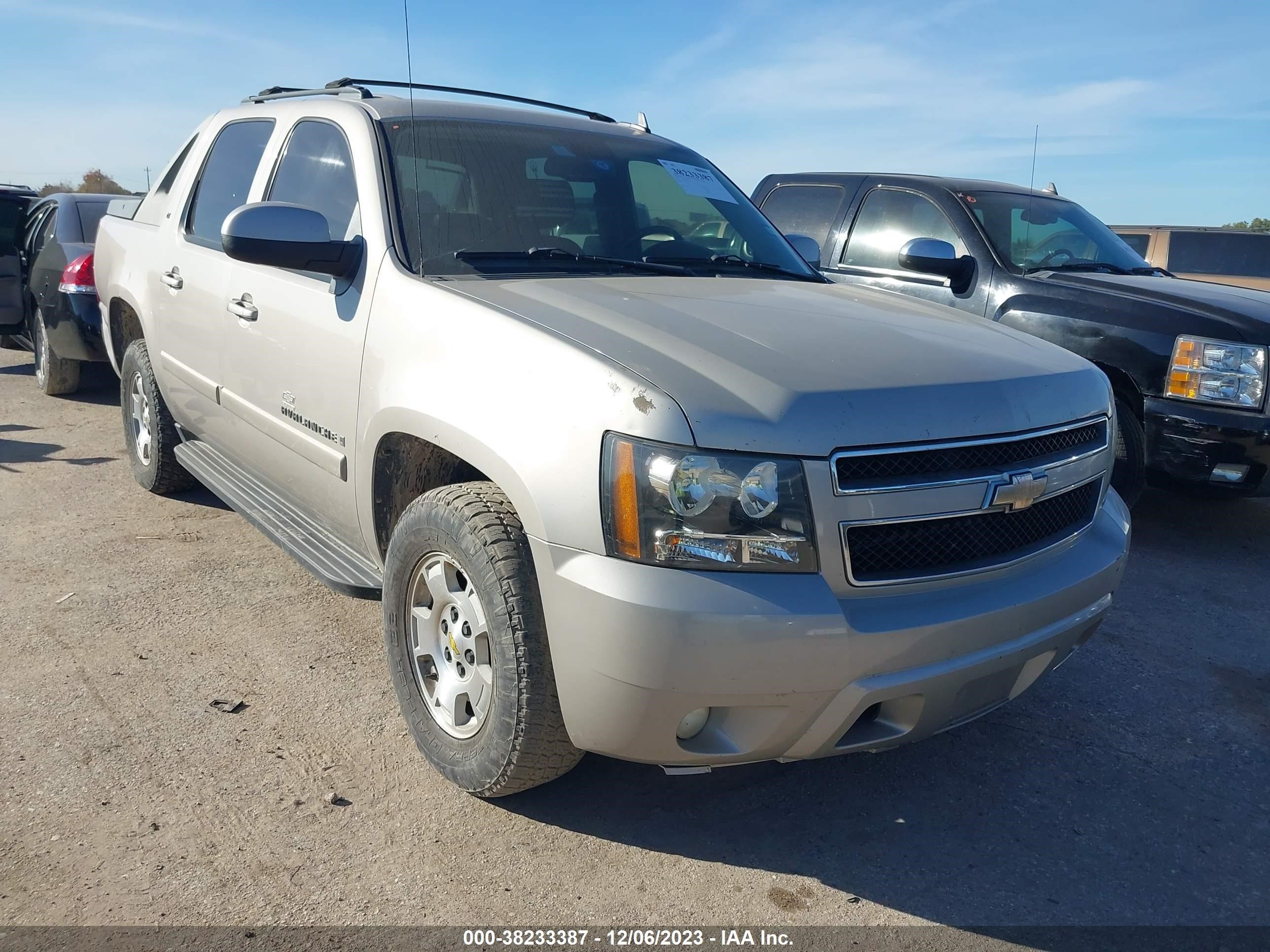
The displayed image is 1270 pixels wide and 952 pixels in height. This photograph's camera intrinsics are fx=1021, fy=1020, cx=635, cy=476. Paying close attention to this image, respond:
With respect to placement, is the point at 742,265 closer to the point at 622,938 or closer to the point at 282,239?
the point at 282,239

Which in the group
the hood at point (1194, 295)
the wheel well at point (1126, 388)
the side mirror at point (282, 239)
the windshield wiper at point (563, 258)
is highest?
the side mirror at point (282, 239)

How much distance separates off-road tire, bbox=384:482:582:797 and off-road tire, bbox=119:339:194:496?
9.01 feet

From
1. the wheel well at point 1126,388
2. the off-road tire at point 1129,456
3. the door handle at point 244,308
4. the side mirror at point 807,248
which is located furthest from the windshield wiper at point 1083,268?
the door handle at point 244,308

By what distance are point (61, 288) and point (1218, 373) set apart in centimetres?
717

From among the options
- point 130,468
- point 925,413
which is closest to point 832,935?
point 925,413

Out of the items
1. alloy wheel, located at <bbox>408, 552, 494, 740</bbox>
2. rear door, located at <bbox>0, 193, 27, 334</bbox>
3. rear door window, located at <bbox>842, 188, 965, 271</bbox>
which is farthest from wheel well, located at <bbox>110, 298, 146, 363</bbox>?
rear door window, located at <bbox>842, 188, 965, 271</bbox>

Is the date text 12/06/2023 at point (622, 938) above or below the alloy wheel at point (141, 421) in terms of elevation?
below

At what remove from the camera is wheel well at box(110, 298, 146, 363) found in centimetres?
538

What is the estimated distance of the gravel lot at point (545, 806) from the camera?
2.40 metres

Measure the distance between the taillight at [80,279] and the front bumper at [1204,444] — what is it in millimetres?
6661

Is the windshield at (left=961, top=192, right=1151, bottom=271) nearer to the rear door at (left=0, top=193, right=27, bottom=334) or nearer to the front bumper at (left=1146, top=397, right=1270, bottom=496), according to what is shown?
the front bumper at (left=1146, top=397, right=1270, bottom=496)

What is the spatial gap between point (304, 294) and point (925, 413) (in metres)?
2.09

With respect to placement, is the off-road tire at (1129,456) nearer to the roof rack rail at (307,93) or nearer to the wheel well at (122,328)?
the roof rack rail at (307,93)

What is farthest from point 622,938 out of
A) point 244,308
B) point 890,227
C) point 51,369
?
point 51,369
